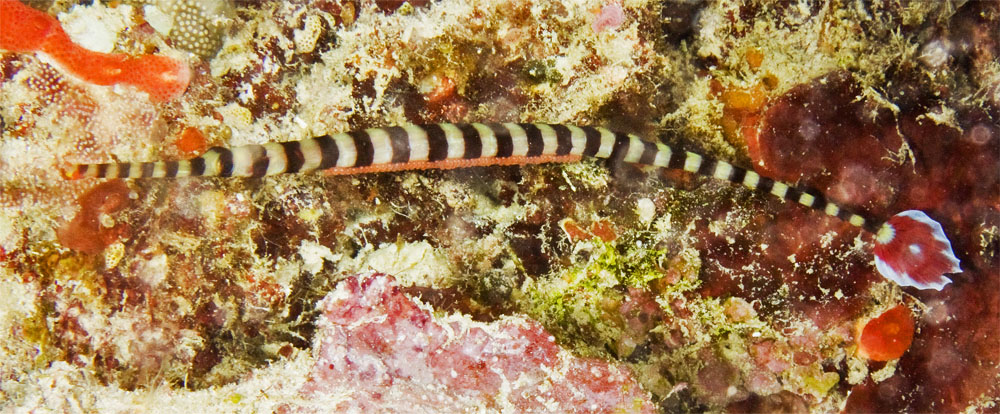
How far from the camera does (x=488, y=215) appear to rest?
3.95 meters

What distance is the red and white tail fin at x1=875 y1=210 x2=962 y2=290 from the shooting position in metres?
3.61

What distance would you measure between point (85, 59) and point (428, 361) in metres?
2.82

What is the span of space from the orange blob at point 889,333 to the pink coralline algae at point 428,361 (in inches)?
83.2

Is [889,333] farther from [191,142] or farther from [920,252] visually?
[191,142]

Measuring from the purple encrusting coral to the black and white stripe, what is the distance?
0.12 m

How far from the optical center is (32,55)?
10.6 feet

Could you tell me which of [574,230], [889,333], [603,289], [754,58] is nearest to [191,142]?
[574,230]

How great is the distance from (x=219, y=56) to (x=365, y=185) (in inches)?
49.3

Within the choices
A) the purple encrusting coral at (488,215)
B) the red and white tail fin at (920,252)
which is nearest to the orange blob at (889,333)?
the purple encrusting coral at (488,215)

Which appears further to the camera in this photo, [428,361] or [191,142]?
[191,142]

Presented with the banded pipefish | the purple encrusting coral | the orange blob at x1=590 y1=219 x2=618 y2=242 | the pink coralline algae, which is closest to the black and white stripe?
the banded pipefish

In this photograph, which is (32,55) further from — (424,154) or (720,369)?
(720,369)

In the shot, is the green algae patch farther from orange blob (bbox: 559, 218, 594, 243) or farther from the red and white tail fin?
the red and white tail fin

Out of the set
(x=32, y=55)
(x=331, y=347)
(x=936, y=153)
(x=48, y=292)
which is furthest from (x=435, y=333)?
(x=936, y=153)
